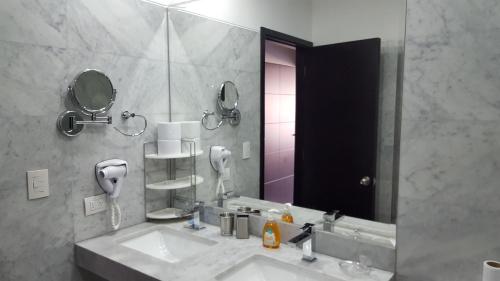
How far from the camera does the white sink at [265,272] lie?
131cm

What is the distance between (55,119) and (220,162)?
806 millimetres

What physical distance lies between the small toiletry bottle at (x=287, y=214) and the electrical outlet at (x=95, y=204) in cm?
86

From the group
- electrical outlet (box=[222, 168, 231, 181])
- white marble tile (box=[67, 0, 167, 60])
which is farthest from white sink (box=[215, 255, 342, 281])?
white marble tile (box=[67, 0, 167, 60])

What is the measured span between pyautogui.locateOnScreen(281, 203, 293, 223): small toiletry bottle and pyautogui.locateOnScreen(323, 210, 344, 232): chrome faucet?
174 millimetres

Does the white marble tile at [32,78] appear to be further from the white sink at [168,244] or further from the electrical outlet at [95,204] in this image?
the white sink at [168,244]

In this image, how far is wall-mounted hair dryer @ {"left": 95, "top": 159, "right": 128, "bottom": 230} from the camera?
1621 millimetres

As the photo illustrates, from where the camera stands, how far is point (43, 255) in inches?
58.4

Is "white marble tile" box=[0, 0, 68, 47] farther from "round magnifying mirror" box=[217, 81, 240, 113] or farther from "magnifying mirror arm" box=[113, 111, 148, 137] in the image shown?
"round magnifying mirror" box=[217, 81, 240, 113]

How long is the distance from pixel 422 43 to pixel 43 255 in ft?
5.57

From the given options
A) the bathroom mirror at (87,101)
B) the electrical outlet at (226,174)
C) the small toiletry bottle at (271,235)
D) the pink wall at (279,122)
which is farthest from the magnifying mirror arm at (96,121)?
the small toiletry bottle at (271,235)

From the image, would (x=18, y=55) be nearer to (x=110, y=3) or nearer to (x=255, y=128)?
(x=110, y=3)

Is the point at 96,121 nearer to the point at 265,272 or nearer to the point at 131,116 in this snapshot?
the point at 131,116

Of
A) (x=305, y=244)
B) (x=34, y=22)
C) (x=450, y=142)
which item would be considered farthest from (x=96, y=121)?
(x=450, y=142)

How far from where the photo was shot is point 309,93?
4.87 ft
